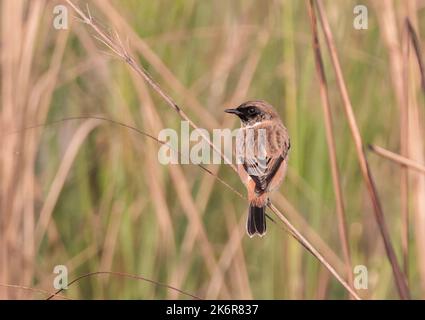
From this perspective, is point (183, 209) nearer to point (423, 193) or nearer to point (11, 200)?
point (11, 200)

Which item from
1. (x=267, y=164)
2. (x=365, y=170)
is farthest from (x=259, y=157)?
(x=365, y=170)

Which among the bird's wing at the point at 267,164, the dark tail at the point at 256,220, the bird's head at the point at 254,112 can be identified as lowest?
the dark tail at the point at 256,220

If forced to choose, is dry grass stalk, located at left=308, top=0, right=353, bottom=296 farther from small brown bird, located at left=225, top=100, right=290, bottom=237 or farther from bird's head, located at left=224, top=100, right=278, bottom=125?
bird's head, located at left=224, top=100, right=278, bottom=125

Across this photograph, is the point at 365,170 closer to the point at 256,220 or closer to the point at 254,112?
A: the point at 256,220

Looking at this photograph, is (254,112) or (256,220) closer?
(256,220)

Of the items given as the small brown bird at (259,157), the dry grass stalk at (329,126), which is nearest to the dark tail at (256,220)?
the small brown bird at (259,157)

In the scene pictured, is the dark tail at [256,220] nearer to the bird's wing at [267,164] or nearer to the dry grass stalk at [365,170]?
the bird's wing at [267,164]

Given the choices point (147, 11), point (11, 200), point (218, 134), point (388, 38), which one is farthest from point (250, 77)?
point (11, 200)

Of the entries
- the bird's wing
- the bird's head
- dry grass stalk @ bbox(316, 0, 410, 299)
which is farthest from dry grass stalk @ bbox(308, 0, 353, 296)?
the bird's head
